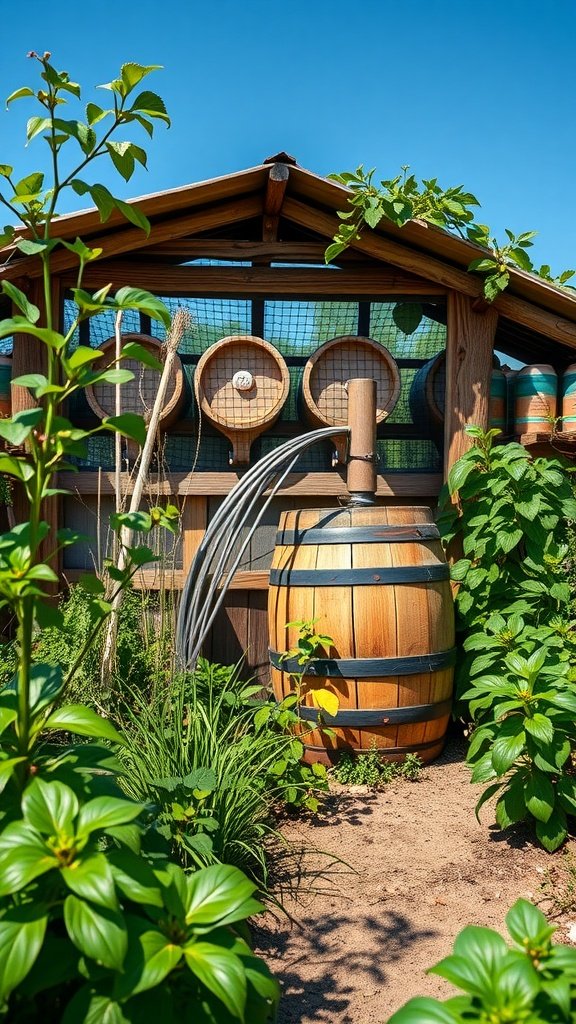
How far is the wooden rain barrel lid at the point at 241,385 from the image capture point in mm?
4105

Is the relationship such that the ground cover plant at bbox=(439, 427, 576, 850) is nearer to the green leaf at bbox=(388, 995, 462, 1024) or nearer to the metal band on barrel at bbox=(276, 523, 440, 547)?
the metal band on barrel at bbox=(276, 523, 440, 547)

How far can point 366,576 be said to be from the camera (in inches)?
136

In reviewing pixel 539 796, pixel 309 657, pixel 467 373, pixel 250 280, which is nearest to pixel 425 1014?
pixel 539 796

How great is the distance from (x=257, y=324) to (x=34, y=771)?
11.5ft

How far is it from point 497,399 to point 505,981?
3.55 metres

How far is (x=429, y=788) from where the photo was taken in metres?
3.43

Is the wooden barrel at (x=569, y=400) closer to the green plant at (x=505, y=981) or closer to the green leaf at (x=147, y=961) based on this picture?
the green plant at (x=505, y=981)

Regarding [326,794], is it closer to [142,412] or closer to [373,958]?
[373,958]

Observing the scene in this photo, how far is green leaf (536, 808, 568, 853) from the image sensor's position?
269 cm

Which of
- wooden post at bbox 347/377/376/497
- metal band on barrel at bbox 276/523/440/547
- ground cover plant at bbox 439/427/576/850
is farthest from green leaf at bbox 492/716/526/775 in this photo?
wooden post at bbox 347/377/376/497

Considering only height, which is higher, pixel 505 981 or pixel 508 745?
pixel 505 981

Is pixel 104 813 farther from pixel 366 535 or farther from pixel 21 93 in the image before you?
pixel 366 535

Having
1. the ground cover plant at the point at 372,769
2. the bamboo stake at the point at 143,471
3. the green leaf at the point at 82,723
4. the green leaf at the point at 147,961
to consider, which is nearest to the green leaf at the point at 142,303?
the green leaf at the point at 82,723

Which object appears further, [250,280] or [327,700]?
[250,280]
